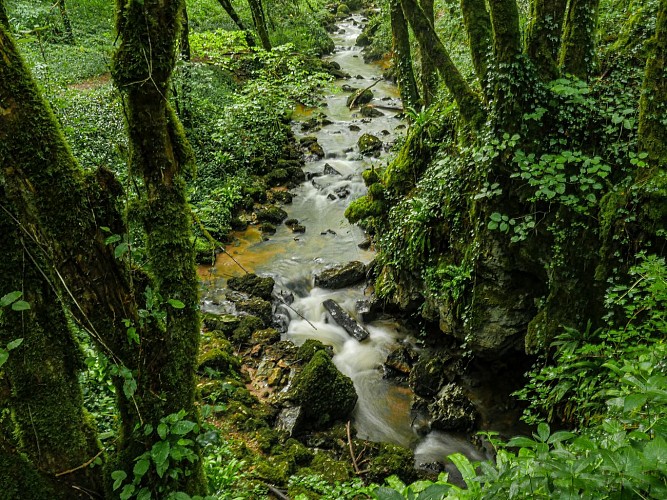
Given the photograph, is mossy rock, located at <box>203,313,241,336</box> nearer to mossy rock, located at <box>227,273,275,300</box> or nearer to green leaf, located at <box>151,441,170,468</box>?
mossy rock, located at <box>227,273,275,300</box>

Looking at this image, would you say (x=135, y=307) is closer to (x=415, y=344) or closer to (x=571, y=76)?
(x=571, y=76)

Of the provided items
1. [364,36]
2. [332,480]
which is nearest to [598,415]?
[332,480]

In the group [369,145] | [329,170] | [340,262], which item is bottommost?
[340,262]

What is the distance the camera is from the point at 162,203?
9.04 ft

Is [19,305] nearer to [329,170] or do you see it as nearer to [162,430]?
[162,430]

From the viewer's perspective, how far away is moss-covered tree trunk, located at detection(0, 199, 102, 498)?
268cm

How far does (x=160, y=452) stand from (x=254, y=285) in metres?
7.67

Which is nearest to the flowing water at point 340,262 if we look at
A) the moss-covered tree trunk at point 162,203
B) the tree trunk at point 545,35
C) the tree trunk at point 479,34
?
the moss-covered tree trunk at point 162,203

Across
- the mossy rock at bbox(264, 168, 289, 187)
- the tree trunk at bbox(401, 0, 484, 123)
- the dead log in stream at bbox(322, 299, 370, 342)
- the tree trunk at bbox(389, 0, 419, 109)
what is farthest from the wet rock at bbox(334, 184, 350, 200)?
the tree trunk at bbox(401, 0, 484, 123)

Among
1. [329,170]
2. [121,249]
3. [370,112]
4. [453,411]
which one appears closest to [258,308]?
[453,411]

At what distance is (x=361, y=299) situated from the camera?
10.1 m

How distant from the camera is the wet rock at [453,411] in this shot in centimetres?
693

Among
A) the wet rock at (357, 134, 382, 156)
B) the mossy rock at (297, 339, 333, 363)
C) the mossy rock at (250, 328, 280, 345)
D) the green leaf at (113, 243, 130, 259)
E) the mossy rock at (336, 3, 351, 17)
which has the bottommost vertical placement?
the mossy rock at (297, 339, 333, 363)

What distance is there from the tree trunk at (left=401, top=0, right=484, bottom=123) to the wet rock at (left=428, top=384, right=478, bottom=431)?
14.0 feet
